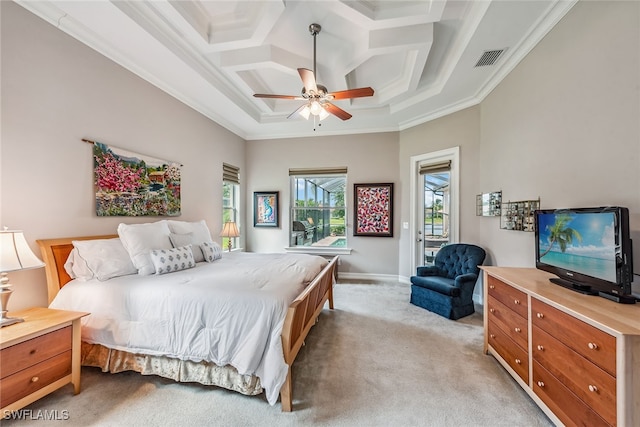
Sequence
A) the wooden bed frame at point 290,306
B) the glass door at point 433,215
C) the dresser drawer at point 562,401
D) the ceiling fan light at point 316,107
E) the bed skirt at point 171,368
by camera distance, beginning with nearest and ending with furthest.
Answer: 1. the dresser drawer at point 562,401
2. the wooden bed frame at point 290,306
3. the bed skirt at point 171,368
4. the ceiling fan light at point 316,107
5. the glass door at point 433,215

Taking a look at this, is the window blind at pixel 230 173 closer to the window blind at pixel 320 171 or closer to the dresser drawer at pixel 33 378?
the window blind at pixel 320 171

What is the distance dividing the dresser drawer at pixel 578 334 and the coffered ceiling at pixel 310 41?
7.78 feet

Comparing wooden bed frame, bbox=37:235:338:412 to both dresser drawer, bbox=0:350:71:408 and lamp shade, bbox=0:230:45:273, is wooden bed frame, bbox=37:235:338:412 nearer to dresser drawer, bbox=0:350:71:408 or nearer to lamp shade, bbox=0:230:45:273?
Result: lamp shade, bbox=0:230:45:273

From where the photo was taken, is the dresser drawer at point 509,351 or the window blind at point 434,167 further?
the window blind at point 434,167

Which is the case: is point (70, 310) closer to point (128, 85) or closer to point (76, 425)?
point (76, 425)

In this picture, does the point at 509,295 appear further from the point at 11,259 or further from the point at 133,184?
the point at 133,184

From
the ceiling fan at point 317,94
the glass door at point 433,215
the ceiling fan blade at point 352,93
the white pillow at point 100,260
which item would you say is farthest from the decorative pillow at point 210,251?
the glass door at point 433,215

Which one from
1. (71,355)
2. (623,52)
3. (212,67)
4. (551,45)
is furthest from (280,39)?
(71,355)

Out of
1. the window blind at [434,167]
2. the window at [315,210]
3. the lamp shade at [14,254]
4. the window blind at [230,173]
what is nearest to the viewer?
the lamp shade at [14,254]

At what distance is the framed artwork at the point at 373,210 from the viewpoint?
5008 mm

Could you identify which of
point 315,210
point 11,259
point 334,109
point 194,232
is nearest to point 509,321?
point 334,109

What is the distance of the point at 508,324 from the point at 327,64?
3.36m

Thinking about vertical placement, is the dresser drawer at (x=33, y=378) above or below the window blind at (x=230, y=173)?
below

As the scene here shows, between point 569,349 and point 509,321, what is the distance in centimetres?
65
